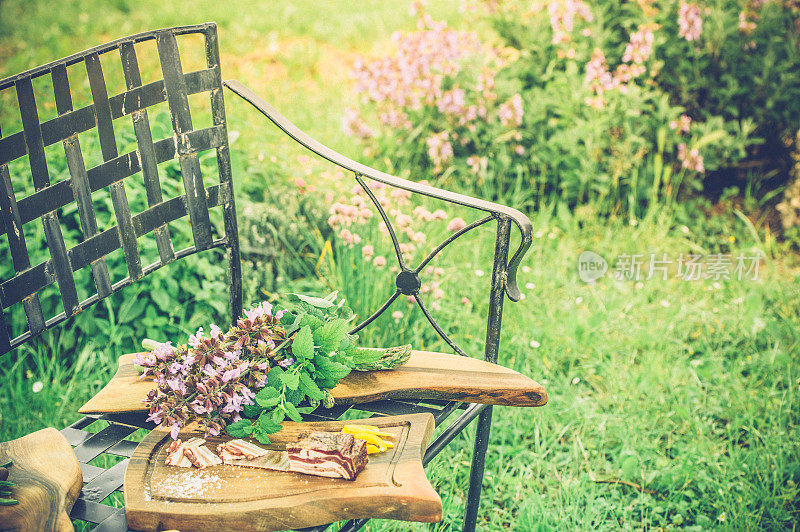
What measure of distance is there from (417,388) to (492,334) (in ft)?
0.86

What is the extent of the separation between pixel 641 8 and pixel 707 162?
86 cm

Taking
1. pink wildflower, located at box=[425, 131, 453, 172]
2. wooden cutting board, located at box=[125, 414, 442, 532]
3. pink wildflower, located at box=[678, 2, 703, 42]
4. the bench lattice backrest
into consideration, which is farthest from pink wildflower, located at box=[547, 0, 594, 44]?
wooden cutting board, located at box=[125, 414, 442, 532]

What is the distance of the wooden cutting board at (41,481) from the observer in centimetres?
97

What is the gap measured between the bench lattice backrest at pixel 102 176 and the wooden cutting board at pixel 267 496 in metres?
0.44

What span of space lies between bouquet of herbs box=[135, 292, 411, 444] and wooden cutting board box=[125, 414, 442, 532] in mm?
87

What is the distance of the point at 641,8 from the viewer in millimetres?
3209

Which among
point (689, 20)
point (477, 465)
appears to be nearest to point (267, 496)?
point (477, 465)

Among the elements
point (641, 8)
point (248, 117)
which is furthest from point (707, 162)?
point (248, 117)

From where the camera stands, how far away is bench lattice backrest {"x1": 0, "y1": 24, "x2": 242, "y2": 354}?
1215 mm

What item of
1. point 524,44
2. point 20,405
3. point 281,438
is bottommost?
point 20,405

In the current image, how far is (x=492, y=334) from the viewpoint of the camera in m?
1.46

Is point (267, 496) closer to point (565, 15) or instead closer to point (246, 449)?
point (246, 449)

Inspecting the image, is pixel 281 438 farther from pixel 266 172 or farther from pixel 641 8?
pixel 641 8

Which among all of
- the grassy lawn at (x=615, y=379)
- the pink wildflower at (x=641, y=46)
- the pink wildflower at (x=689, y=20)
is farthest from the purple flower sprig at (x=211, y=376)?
the pink wildflower at (x=689, y=20)
